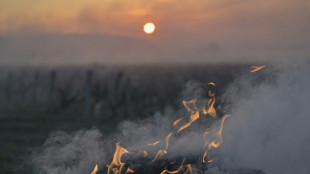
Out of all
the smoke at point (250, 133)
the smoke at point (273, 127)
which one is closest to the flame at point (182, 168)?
the smoke at point (250, 133)

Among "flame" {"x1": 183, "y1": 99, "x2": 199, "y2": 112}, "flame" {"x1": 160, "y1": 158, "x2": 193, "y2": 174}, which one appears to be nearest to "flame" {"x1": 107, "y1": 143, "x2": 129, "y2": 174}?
"flame" {"x1": 160, "y1": 158, "x2": 193, "y2": 174}

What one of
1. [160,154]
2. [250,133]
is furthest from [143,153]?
[250,133]

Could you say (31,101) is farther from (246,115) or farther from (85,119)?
(246,115)

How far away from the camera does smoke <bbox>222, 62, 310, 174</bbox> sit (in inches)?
247

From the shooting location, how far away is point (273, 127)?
6.47 m

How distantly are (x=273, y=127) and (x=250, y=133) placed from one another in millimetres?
356

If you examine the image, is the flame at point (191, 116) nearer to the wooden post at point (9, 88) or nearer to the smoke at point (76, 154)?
the smoke at point (76, 154)

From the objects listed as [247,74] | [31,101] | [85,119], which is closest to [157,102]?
[85,119]

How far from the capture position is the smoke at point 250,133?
6.13 meters

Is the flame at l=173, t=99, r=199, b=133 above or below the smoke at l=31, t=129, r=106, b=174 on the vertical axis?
above

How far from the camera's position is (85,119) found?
16469mm

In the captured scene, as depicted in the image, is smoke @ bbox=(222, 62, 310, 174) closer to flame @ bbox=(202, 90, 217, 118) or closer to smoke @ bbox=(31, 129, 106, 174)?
flame @ bbox=(202, 90, 217, 118)

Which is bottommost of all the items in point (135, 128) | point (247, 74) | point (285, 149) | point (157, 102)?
point (285, 149)

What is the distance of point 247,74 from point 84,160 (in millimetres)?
2910
